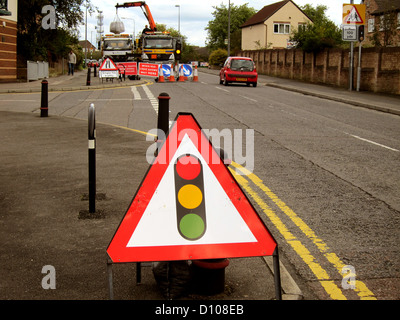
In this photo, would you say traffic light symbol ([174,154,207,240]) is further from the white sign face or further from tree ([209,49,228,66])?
tree ([209,49,228,66])

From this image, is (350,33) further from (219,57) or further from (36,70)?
(219,57)

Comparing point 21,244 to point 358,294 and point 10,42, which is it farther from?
point 10,42

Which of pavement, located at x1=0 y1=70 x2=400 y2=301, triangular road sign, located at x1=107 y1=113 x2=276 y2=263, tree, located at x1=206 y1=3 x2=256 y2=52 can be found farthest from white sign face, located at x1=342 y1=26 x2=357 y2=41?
tree, located at x1=206 y1=3 x2=256 y2=52

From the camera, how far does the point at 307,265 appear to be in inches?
185

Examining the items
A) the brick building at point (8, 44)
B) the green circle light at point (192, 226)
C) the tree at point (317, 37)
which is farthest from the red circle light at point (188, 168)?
the tree at point (317, 37)

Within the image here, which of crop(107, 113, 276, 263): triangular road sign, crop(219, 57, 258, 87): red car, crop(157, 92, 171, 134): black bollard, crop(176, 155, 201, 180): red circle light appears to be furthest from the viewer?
crop(219, 57, 258, 87): red car

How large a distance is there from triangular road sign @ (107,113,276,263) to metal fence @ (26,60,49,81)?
33.7m

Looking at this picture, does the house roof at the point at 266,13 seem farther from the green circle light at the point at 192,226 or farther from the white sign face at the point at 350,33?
the green circle light at the point at 192,226

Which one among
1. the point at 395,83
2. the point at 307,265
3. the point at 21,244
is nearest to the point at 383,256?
the point at 307,265

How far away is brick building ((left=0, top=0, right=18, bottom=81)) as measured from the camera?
33188 millimetres

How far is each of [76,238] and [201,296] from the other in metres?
1.75

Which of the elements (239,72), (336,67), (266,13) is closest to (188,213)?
(239,72)

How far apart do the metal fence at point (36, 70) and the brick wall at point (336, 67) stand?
19.0m

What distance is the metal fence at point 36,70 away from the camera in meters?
35.7
